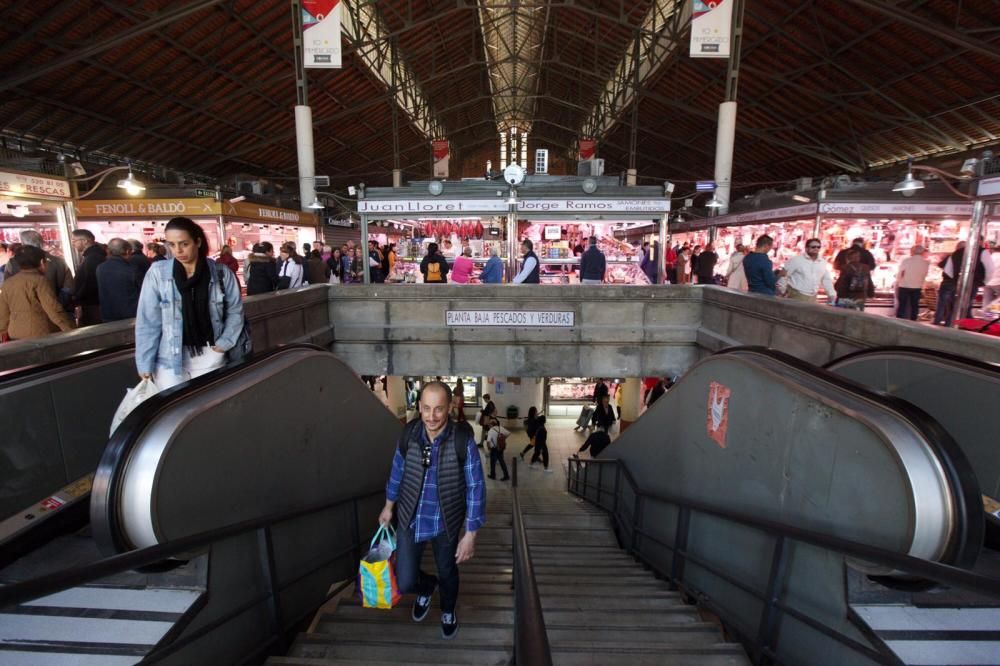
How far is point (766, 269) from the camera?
6.44 meters

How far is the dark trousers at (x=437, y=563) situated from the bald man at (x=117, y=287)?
11.6ft

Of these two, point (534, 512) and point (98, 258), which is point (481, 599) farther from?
point (98, 258)

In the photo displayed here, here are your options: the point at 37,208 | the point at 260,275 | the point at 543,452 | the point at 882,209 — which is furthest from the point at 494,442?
the point at 37,208

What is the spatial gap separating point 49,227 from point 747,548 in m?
12.2

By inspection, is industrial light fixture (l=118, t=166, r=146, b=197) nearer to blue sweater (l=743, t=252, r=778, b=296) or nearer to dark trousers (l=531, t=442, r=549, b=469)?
blue sweater (l=743, t=252, r=778, b=296)

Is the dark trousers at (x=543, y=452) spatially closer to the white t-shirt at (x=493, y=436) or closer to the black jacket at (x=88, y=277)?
the white t-shirt at (x=493, y=436)

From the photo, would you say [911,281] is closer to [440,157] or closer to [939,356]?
[939,356]

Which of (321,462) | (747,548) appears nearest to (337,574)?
(321,462)

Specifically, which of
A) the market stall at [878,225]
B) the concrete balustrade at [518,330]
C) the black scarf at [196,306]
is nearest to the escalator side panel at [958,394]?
the concrete balustrade at [518,330]

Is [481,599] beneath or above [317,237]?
beneath

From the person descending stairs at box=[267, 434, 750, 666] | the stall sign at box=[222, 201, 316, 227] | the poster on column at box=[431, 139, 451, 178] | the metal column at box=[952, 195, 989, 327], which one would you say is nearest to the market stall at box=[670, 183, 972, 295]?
the metal column at box=[952, 195, 989, 327]

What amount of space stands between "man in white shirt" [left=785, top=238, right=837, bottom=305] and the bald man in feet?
24.4

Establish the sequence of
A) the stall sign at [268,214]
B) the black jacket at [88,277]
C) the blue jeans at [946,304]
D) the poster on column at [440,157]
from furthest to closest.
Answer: the poster on column at [440,157] < the stall sign at [268,214] < the blue jeans at [946,304] < the black jacket at [88,277]

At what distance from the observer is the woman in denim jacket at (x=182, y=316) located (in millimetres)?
2729
